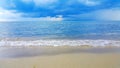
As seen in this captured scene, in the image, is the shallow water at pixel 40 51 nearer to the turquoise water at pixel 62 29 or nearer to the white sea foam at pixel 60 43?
the white sea foam at pixel 60 43

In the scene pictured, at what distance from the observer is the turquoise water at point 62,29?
5.76m

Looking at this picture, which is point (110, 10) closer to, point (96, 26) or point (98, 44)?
point (96, 26)

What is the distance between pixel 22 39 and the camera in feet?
18.8

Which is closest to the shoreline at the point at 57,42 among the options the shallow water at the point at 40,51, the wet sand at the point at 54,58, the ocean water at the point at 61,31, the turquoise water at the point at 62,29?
the ocean water at the point at 61,31

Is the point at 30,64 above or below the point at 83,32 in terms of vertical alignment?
below

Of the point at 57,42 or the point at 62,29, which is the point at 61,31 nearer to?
the point at 62,29

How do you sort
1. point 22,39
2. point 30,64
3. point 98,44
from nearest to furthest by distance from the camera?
point 30,64 < point 98,44 < point 22,39

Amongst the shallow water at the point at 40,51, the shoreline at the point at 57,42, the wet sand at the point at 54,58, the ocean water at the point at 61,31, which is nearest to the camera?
the wet sand at the point at 54,58

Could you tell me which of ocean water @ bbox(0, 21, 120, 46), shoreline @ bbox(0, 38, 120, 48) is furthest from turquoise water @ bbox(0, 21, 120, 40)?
shoreline @ bbox(0, 38, 120, 48)

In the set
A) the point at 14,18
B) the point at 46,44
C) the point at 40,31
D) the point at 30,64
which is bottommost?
the point at 30,64

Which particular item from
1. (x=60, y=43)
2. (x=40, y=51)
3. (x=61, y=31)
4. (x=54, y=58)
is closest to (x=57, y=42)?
(x=60, y=43)

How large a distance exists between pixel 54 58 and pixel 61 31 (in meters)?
2.21

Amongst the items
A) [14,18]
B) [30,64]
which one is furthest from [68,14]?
[30,64]

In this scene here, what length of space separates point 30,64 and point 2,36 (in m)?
2.58
